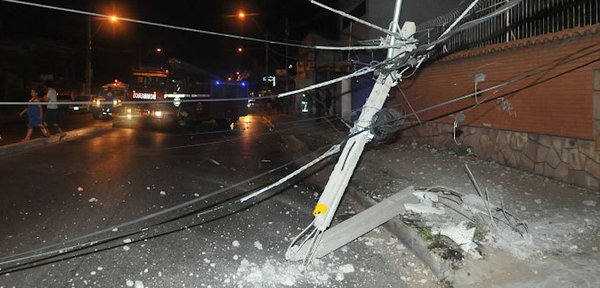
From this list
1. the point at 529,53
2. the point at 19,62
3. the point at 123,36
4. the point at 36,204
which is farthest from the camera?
the point at 123,36

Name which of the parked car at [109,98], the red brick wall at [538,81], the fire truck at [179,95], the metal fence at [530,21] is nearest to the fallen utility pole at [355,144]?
the metal fence at [530,21]

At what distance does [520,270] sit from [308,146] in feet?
34.8

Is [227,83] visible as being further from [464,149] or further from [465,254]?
[465,254]

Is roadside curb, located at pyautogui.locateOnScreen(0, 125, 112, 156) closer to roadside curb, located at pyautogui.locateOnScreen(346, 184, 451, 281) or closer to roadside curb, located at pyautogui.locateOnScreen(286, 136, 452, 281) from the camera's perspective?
roadside curb, located at pyautogui.locateOnScreen(286, 136, 452, 281)

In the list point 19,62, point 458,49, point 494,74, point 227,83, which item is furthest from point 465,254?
point 19,62

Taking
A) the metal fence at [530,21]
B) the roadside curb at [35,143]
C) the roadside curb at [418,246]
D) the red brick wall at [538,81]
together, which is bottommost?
the roadside curb at [418,246]

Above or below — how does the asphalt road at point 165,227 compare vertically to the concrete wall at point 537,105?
below

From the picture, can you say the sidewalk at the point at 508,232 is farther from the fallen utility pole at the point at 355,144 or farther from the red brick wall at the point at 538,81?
the fallen utility pole at the point at 355,144

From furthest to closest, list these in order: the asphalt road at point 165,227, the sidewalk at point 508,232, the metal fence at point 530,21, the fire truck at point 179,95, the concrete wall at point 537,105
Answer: the fire truck at point 179,95 → the metal fence at point 530,21 → the concrete wall at point 537,105 → the asphalt road at point 165,227 → the sidewalk at point 508,232

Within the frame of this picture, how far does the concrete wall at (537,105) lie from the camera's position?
22.7ft

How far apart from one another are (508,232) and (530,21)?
5189 millimetres

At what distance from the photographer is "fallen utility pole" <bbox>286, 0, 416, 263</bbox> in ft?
15.6

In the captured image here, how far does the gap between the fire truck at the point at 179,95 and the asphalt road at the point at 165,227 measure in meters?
10.4

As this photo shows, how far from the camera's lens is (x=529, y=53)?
27.0 ft
